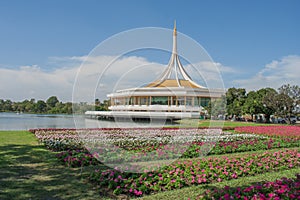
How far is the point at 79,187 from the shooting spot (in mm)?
4645

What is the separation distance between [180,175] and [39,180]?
278 cm

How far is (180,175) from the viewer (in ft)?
16.8

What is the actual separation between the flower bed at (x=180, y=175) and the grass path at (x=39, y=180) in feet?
1.43

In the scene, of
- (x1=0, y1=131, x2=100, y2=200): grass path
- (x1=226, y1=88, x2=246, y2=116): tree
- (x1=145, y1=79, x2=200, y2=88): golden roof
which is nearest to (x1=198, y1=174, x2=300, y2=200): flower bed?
(x1=0, y1=131, x2=100, y2=200): grass path

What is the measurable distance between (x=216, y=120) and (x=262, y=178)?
11331mm

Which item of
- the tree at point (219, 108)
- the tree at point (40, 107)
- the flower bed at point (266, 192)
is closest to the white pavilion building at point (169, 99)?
the tree at point (219, 108)

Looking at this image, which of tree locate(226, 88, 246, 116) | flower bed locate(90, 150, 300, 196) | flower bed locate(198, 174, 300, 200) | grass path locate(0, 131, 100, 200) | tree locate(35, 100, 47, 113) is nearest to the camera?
flower bed locate(198, 174, 300, 200)

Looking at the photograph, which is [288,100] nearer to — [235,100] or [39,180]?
[235,100]

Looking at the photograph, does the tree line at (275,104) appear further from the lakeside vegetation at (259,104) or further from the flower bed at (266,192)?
the flower bed at (266,192)

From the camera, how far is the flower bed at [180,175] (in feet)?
15.0

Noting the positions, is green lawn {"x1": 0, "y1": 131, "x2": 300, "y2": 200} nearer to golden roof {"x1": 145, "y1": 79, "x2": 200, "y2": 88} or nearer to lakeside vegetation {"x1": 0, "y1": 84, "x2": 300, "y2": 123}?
lakeside vegetation {"x1": 0, "y1": 84, "x2": 300, "y2": 123}

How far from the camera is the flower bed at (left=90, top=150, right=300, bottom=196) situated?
457 cm

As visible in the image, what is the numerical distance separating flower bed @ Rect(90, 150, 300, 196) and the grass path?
43 centimetres

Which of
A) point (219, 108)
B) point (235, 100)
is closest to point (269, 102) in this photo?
point (235, 100)
